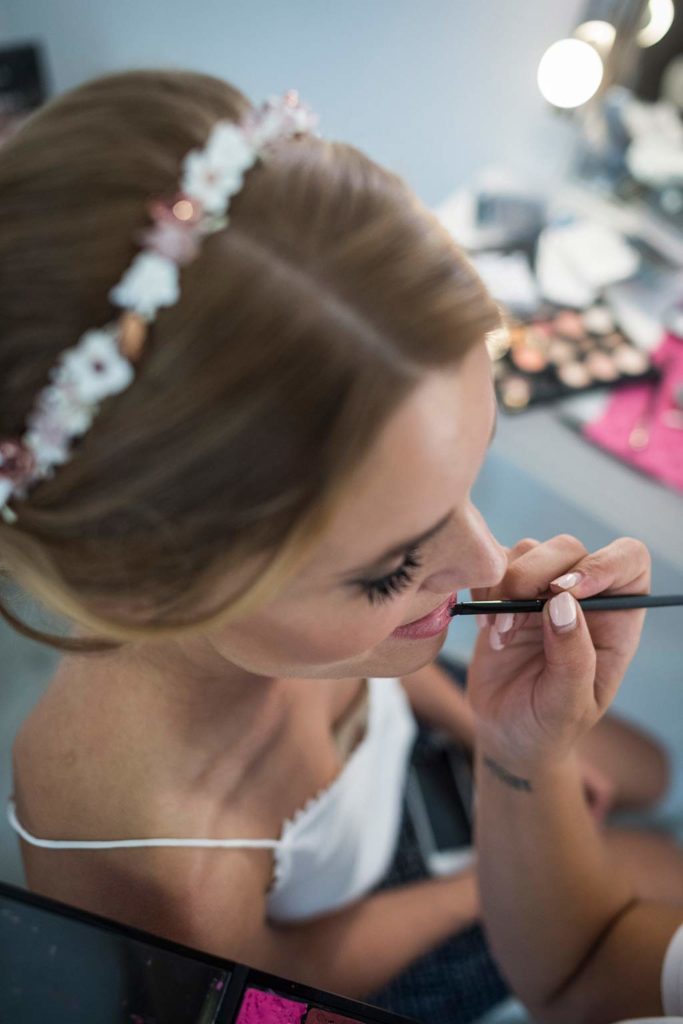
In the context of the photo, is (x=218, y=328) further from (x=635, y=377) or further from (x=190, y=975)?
(x=635, y=377)

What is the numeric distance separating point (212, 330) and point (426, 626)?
30 cm

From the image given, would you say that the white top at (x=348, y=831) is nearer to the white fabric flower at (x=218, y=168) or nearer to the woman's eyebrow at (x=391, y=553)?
the woman's eyebrow at (x=391, y=553)

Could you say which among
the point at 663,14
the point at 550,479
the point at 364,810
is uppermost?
the point at 663,14

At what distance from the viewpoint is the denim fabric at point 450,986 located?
0.84 m

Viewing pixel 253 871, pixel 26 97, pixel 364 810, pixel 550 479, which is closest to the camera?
pixel 253 871

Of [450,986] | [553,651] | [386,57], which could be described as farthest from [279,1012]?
[386,57]

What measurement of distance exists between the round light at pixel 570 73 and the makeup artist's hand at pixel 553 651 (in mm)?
870

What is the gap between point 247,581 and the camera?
1.55 ft

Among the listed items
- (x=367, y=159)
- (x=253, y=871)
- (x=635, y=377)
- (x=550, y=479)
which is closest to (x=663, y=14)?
(x=635, y=377)

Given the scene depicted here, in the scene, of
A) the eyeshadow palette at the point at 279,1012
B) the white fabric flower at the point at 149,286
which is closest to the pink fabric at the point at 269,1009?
the eyeshadow palette at the point at 279,1012

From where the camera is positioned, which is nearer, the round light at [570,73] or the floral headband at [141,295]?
the floral headband at [141,295]

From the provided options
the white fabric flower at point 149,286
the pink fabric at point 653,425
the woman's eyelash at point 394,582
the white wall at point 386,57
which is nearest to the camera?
the white fabric flower at point 149,286

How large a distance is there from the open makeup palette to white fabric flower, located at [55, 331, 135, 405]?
0.33 m

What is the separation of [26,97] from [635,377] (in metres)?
1.27
